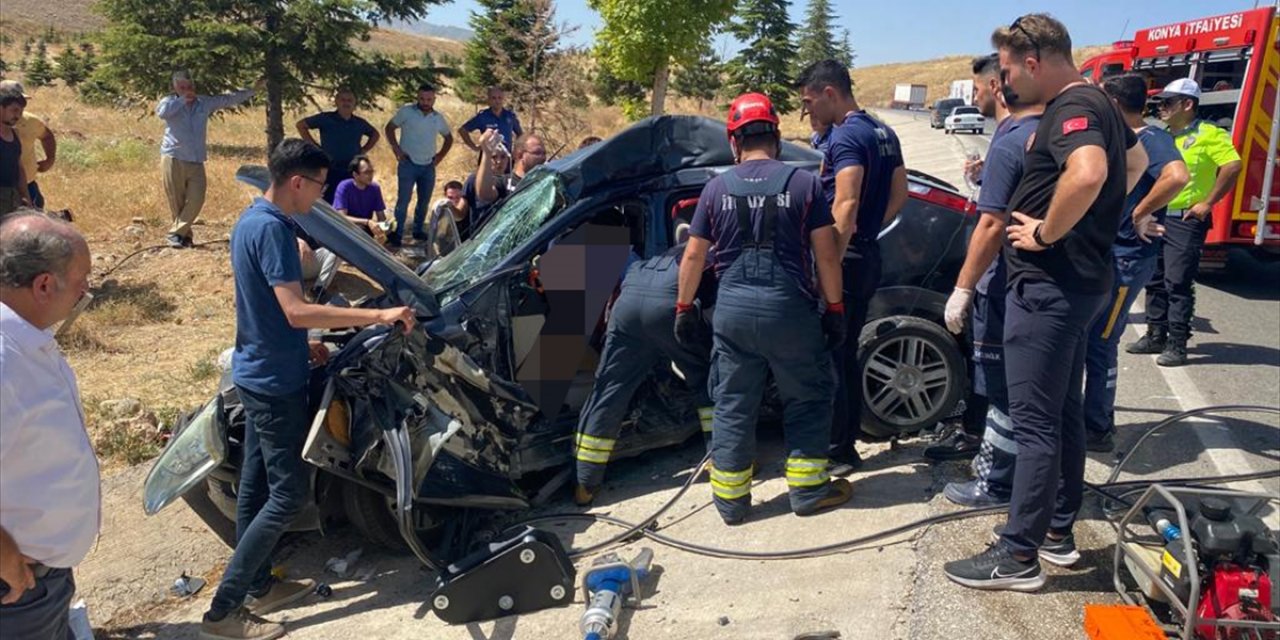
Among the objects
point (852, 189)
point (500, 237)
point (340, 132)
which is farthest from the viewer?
point (340, 132)

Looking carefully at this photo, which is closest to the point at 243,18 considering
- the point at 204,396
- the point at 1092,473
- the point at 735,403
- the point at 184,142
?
the point at 184,142


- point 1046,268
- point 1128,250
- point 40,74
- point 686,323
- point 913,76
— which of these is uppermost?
point 913,76

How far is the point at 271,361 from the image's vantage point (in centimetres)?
363

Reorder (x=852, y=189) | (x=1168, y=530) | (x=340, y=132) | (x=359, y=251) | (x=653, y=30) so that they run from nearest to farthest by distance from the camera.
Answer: (x=1168, y=530) < (x=359, y=251) < (x=852, y=189) < (x=340, y=132) < (x=653, y=30)

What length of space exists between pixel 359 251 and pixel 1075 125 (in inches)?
111

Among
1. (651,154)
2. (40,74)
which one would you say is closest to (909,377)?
Answer: (651,154)

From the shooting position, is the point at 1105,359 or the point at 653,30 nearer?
the point at 1105,359

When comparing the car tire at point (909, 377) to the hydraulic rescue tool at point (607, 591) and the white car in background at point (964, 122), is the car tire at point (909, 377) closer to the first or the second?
the hydraulic rescue tool at point (607, 591)

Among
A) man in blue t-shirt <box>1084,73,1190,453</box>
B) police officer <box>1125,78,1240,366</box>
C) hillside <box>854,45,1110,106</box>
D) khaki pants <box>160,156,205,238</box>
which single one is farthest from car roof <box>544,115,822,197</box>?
hillside <box>854,45,1110,106</box>

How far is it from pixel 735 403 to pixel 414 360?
145 centimetres

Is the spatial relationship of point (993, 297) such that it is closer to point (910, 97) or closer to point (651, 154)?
point (651, 154)

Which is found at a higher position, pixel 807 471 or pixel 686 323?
pixel 686 323

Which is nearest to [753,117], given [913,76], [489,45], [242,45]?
[242,45]

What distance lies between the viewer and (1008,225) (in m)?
3.43
